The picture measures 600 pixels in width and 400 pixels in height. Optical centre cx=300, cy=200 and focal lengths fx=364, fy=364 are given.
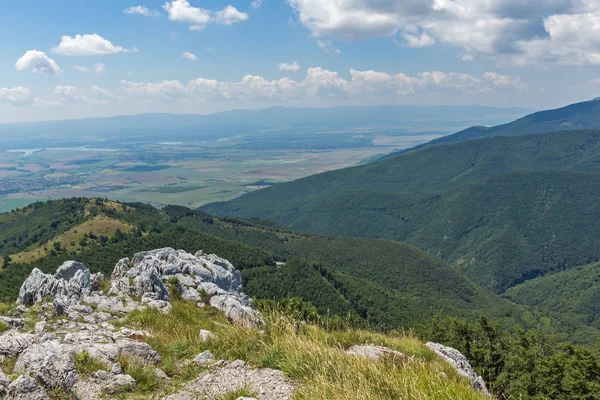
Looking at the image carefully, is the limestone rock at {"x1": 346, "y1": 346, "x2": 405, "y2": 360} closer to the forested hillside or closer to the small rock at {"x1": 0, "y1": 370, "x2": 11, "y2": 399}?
the small rock at {"x1": 0, "y1": 370, "x2": 11, "y2": 399}

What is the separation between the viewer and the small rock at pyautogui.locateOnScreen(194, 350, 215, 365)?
8.95 metres

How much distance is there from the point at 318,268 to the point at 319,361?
110781 millimetres

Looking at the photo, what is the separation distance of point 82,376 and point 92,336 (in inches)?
130

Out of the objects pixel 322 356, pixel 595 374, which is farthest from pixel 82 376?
pixel 595 374

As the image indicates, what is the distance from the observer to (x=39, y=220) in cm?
11475

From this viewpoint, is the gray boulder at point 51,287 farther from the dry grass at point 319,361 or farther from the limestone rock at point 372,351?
the limestone rock at point 372,351

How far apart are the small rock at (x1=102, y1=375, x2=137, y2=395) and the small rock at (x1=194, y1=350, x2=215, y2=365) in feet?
5.27

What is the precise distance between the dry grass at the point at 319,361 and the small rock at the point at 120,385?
100cm

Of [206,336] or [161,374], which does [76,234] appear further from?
[161,374]

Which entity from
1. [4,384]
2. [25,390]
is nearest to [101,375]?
[25,390]

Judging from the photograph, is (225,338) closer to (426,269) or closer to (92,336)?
(92,336)

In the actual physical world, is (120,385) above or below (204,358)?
above

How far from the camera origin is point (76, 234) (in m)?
91.4

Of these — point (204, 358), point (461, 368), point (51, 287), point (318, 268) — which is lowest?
point (318, 268)
